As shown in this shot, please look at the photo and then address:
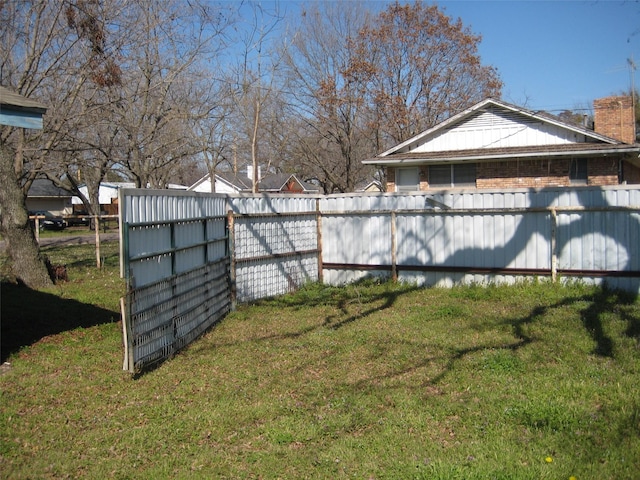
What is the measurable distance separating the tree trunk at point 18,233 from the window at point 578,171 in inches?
545

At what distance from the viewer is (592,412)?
5.20m

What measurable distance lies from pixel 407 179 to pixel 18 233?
37.5 ft

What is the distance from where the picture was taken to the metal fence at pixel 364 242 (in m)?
7.88

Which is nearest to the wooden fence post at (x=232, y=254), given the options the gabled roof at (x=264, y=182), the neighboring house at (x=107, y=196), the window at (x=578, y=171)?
the window at (x=578, y=171)

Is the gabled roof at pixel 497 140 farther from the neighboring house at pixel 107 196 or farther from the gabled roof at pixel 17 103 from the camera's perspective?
the neighboring house at pixel 107 196

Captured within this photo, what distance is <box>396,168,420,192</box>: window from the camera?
19.0 meters

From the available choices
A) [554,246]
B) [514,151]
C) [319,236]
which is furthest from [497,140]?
[319,236]

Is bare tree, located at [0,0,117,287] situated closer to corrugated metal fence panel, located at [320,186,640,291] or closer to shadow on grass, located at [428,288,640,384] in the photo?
corrugated metal fence panel, located at [320,186,640,291]

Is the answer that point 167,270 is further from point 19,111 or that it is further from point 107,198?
point 107,198

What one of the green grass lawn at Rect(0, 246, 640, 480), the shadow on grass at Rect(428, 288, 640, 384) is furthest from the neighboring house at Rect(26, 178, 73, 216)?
the shadow on grass at Rect(428, 288, 640, 384)

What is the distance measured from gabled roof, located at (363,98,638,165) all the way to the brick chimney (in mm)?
2292

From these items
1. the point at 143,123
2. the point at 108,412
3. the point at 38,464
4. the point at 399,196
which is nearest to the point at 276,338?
the point at 108,412

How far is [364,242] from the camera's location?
12633mm

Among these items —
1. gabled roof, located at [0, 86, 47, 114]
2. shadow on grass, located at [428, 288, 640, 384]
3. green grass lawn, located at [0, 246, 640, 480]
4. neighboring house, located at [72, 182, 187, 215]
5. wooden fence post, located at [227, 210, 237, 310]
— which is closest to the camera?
green grass lawn, located at [0, 246, 640, 480]
